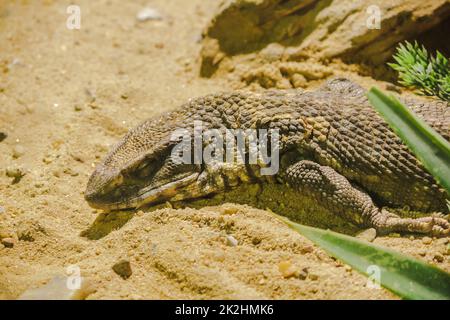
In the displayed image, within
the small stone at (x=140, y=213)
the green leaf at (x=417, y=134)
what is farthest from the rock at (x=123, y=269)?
the green leaf at (x=417, y=134)

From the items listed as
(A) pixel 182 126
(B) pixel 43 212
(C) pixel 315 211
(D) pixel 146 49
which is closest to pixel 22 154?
(B) pixel 43 212

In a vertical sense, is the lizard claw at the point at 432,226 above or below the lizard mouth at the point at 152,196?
below

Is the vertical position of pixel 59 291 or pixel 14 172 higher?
pixel 14 172

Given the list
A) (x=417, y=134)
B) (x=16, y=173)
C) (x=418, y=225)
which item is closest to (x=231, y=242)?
(x=418, y=225)

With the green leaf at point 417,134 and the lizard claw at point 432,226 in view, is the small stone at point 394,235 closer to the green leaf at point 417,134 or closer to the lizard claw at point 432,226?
the lizard claw at point 432,226

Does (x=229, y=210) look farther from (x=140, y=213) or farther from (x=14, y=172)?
(x=14, y=172)
